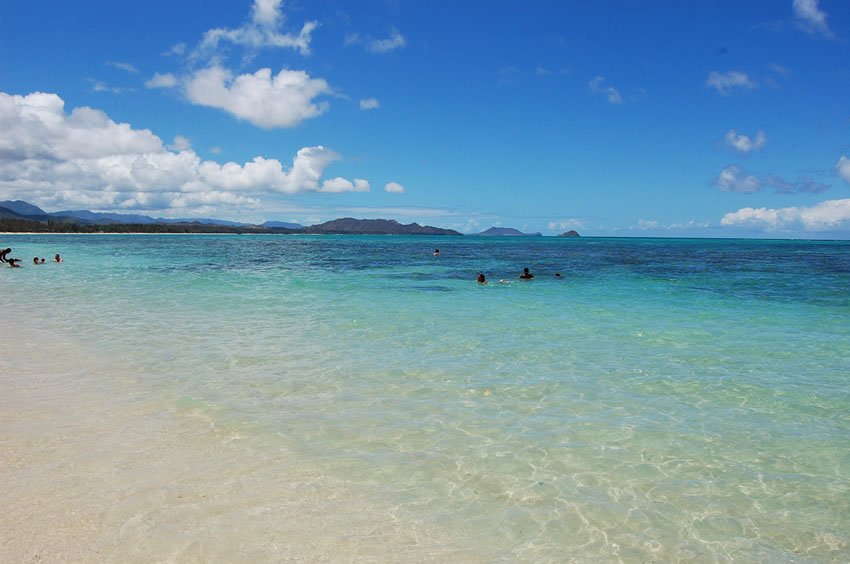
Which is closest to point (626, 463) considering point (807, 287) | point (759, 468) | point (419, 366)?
point (759, 468)

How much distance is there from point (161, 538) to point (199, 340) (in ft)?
29.5

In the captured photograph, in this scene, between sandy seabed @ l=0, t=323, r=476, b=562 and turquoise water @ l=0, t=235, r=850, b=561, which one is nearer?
sandy seabed @ l=0, t=323, r=476, b=562

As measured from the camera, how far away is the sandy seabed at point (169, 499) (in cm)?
461

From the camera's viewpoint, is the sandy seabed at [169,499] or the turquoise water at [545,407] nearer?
the sandy seabed at [169,499]

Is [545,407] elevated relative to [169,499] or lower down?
elevated

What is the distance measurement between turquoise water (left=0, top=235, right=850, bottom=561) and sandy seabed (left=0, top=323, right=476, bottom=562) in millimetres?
382

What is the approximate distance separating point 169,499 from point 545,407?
5.55m

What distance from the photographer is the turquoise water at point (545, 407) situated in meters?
5.27

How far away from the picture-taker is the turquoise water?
5.27 m

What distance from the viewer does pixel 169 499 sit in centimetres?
538

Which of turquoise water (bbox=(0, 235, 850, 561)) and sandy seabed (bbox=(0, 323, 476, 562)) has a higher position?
turquoise water (bbox=(0, 235, 850, 561))

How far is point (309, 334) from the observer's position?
1386 cm

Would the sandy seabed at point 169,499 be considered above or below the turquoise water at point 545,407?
below

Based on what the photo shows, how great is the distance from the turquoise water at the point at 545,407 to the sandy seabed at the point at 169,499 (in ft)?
1.25
